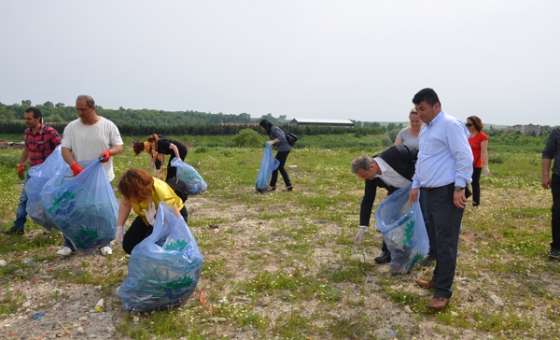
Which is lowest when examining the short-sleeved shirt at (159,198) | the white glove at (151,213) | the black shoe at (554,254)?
the black shoe at (554,254)

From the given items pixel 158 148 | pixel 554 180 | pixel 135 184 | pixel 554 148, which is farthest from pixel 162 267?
pixel 554 148

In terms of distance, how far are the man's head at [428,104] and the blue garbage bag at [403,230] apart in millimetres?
1001

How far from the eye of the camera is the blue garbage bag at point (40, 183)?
209 inches

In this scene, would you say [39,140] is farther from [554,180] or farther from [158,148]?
[554,180]

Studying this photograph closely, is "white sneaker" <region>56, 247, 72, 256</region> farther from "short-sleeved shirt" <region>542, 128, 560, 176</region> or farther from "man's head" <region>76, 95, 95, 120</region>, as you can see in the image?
"short-sleeved shirt" <region>542, 128, 560, 176</region>

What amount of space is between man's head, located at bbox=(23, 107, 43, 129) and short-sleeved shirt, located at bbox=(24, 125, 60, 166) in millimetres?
105

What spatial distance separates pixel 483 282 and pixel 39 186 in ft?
17.3

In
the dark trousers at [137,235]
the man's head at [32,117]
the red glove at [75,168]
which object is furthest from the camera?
the man's head at [32,117]

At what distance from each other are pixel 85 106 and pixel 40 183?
46.8 inches

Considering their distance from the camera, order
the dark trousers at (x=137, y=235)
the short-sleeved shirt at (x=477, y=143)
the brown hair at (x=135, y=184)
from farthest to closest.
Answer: the short-sleeved shirt at (x=477, y=143) < the dark trousers at (x=137, y=235) < the brown hair at (x=135, y=184)

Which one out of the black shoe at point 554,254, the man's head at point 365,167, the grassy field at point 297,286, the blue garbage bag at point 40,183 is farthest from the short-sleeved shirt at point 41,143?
the black shoe at point 554,254

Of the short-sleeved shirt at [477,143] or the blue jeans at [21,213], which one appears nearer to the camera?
the blue jeans at [21,213]

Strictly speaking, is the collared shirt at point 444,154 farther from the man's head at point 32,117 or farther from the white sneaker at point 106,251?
the man's head at point 32,117

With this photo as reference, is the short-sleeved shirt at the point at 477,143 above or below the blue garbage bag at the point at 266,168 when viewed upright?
above
